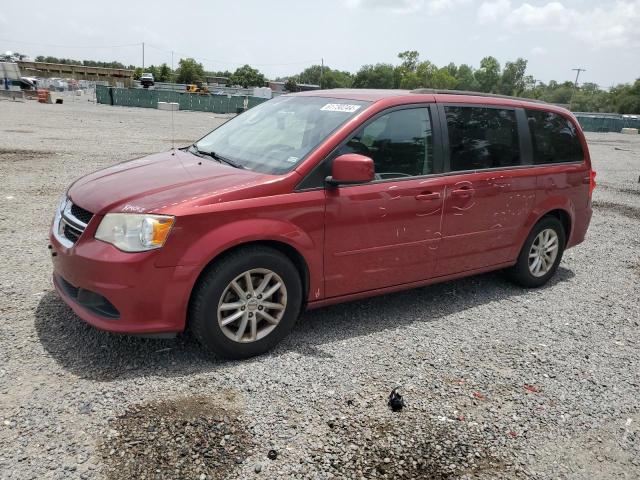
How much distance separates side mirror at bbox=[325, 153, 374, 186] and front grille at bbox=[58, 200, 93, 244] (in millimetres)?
1654

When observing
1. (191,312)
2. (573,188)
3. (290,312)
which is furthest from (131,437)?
(573,188)

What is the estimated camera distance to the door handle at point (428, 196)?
4262 mm

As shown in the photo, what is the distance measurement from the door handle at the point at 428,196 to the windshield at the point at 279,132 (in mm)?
840

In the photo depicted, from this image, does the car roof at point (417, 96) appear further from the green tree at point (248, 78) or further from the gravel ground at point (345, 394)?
the green tree at point (248, 78)

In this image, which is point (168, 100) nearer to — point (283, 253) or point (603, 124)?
point (603, 124)

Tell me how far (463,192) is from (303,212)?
1608mm

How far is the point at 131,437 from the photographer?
9.16 ft

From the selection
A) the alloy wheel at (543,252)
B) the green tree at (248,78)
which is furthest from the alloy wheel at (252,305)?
the green tree at (248,78)

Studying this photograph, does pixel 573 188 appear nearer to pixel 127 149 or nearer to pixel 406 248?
pixel 406 248

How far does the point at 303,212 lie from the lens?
145 inches

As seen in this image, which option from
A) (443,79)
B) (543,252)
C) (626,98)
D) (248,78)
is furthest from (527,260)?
(443,79)

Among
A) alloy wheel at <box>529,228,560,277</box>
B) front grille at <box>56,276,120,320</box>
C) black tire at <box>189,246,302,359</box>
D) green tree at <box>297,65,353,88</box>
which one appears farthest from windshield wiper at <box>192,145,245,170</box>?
green tree at <box>297,65,353,88</box>

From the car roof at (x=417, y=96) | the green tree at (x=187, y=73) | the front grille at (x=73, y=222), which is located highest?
the green tree at (x=187, y=73)

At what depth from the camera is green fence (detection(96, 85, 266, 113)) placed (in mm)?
43062
